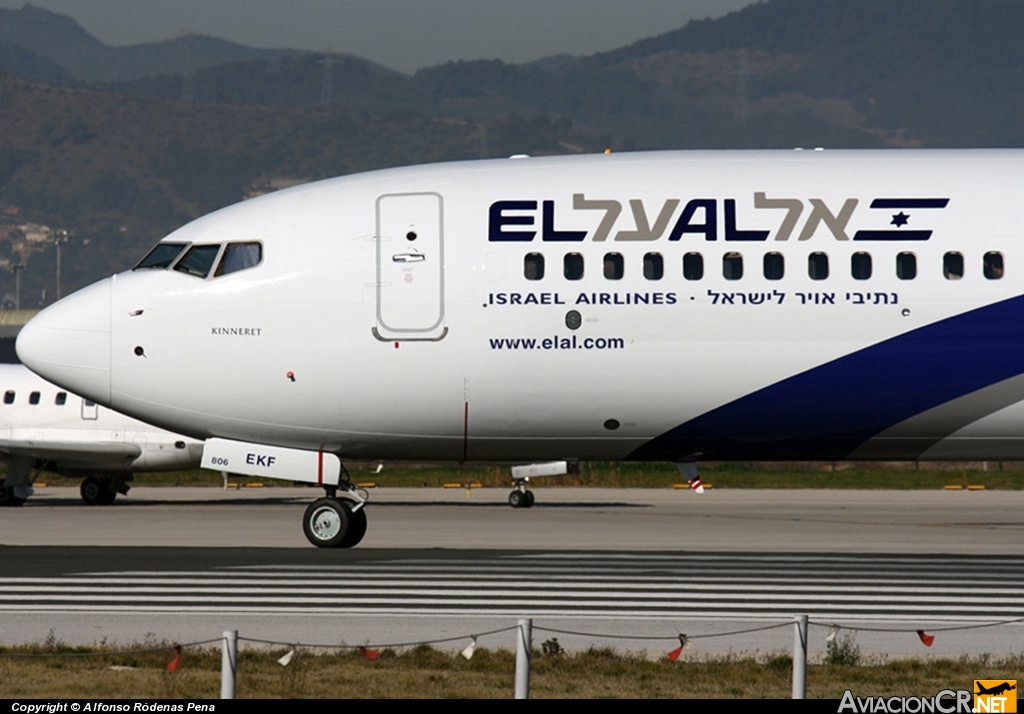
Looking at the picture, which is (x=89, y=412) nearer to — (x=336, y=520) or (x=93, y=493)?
(x=93, y=493)

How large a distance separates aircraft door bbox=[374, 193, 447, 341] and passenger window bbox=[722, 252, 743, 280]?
161 inches

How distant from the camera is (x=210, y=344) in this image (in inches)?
898

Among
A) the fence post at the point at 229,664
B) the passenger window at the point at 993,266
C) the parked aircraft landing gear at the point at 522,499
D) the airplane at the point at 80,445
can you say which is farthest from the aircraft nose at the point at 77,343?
the airplane at the point at 80,445

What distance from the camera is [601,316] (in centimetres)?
2212

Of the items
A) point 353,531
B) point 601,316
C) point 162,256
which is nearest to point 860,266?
point 601,316

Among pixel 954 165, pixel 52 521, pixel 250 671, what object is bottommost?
pixel 250 671

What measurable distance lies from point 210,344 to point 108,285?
6.19ft

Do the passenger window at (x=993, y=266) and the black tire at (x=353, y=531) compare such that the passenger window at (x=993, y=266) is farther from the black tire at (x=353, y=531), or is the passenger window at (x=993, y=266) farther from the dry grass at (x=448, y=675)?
the black tire at (x=353, y=531)

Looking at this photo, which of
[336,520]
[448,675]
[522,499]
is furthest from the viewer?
[522,499]

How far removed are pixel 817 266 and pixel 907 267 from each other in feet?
4.17

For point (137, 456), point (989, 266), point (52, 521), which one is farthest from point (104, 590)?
point (137, 456)

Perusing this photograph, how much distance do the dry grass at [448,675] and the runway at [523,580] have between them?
0.88 metres

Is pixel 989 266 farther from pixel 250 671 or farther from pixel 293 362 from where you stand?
pixel 250 671

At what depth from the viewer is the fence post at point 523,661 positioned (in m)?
11.5
